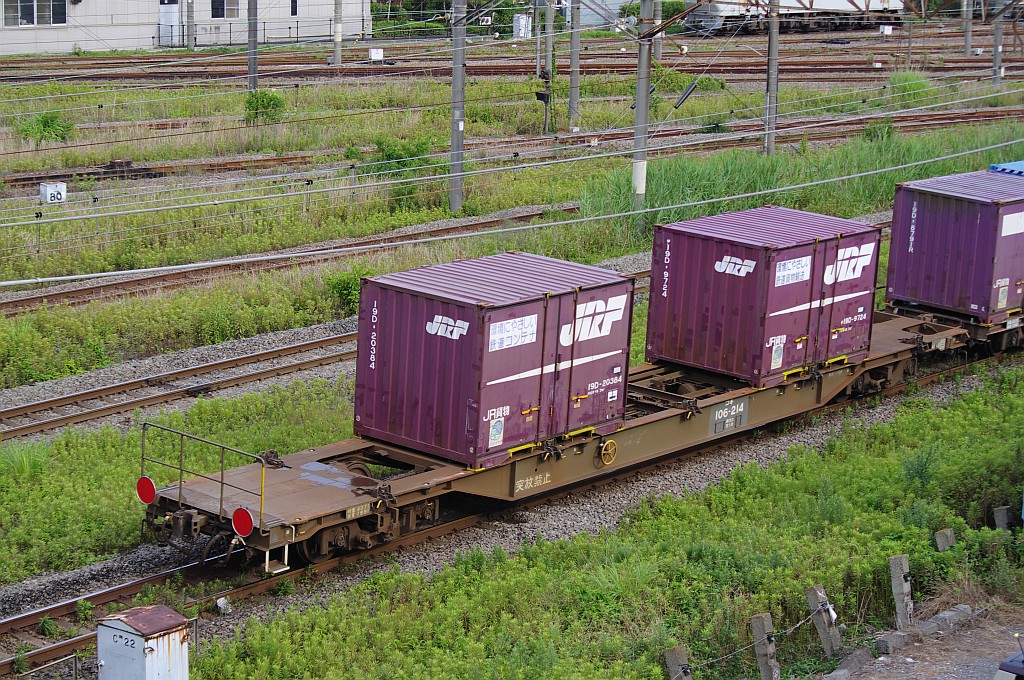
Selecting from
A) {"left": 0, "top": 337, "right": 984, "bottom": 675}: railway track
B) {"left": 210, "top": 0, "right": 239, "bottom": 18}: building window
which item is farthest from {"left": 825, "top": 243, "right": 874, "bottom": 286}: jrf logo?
{"left": 210, "top": 0, "right": 239, "bottom": 18}: building window

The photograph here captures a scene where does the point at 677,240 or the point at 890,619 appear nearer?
the point at 890,619

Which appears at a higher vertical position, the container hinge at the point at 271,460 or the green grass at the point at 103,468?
the container hinge at the point at 271,460

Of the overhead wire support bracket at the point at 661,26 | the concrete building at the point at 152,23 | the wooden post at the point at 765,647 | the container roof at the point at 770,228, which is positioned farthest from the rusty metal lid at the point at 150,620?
the concrete building at the point at 152,23

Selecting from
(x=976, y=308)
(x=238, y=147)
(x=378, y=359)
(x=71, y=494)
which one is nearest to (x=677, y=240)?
(x=378, y=359)

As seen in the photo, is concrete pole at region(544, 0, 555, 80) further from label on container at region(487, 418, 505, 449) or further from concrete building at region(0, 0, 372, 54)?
label on container at region(487, 418, 505, 449)

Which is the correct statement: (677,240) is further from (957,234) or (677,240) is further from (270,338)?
(270,338)

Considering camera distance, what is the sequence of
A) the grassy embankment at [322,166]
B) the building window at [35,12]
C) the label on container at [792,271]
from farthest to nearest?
the building window at [35,12] → the grassy embankment at [322,166] → the label on container at [792,271]

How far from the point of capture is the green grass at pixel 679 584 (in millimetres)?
10992

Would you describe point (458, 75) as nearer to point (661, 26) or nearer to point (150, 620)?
point (661, 26)

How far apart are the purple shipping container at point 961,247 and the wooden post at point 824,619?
1061cm

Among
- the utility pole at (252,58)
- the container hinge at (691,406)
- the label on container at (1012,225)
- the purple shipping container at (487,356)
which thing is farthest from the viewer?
the utility pole at (252,58)

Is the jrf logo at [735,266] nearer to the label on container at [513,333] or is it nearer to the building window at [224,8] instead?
the label on container at [513,333]

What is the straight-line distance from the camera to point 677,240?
17312 millimetres

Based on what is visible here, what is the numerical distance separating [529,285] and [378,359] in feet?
6.33
